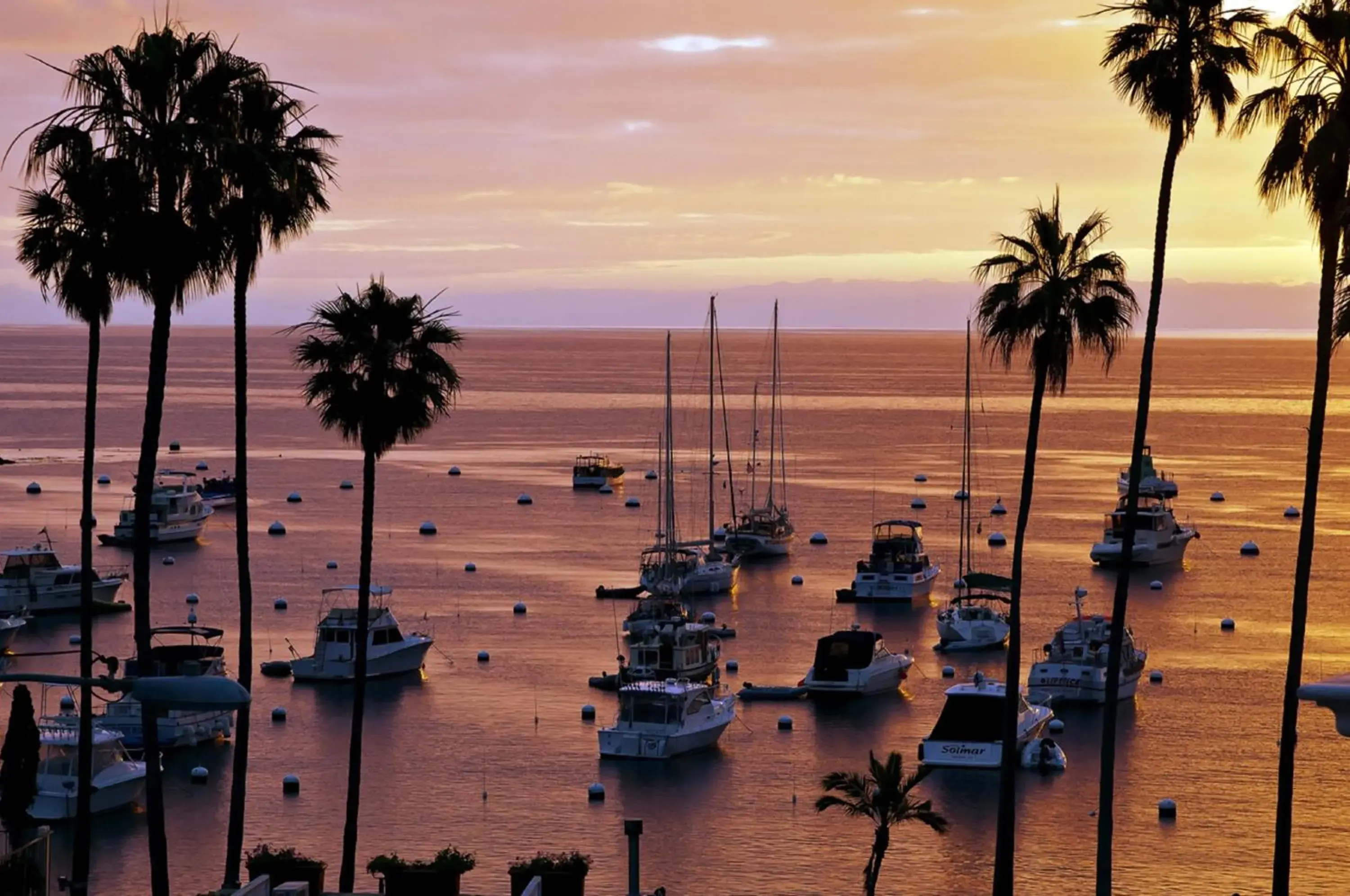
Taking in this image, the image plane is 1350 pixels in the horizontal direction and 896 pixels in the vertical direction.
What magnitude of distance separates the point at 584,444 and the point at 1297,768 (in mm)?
140728

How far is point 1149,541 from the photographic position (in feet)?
354

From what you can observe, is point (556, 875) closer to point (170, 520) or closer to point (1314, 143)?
point (1314, 143)

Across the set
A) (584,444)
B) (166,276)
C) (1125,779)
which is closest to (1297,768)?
(1125,779)

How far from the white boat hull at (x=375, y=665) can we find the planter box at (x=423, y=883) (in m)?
42.5

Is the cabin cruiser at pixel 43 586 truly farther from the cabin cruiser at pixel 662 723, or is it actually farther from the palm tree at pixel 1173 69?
the palm tree at pixel 1173 69

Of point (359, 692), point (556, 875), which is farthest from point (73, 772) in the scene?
point (556, 875)

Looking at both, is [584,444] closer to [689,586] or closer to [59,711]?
[689,586]

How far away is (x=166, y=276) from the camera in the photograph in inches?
1236

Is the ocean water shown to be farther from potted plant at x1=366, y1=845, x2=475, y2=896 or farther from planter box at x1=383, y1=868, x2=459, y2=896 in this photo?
planter box at x1=383, y1=868, x2=459, y2=896

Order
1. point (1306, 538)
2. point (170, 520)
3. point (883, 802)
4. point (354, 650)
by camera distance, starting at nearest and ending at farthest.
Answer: point (1306, 538)
point (883, 802)
point (354, 650)
point (170, 520)

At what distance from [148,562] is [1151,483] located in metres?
110

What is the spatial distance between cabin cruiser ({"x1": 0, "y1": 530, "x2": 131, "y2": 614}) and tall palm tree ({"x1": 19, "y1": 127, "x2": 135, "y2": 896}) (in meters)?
48.1

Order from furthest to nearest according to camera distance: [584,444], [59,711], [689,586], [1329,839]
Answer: [584,444]
[689,586]
[59,711]
[1329,839]

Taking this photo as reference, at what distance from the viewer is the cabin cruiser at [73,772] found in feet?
160
